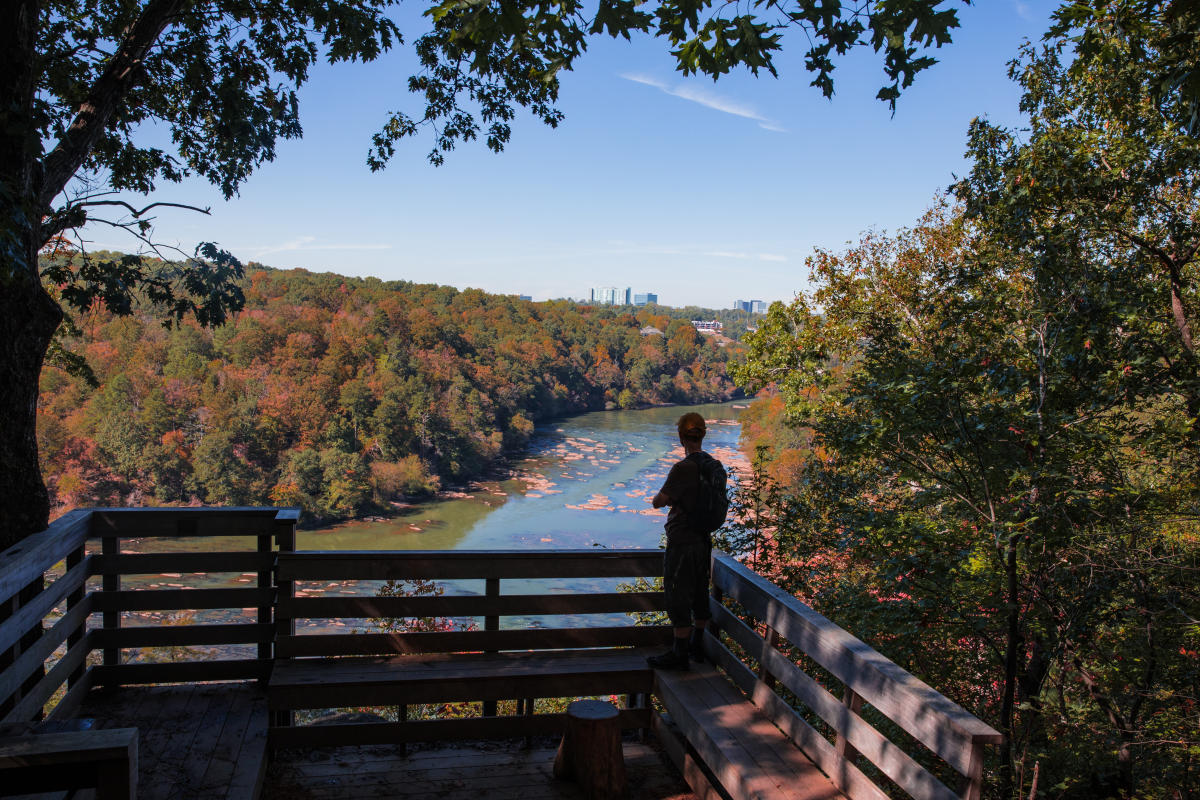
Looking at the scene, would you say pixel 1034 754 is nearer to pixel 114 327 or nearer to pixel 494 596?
pixel 494 596

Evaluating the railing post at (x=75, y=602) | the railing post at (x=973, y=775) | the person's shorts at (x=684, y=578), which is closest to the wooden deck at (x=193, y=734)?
the railing post at (x=75, y=602)

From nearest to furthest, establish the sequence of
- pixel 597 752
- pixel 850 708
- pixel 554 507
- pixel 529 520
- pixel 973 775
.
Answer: pixel 973 775 → pixel 850 708 → pixel 597 752 → pixel 529 520 → pixel 554 507

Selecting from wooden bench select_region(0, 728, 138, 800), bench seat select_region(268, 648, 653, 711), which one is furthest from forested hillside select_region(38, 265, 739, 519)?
wooden bench select_region(0, 728, 138, 800)

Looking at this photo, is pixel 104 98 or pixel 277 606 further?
pixel 104 98

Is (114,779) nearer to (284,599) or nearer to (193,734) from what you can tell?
(193,734)

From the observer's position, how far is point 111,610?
3561 mm

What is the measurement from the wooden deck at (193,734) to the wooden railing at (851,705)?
73.4 inches

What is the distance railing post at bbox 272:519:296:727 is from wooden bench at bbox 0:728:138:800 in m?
1.87

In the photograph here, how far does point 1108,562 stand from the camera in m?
5.54

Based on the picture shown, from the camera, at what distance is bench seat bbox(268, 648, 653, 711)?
10.5 ft

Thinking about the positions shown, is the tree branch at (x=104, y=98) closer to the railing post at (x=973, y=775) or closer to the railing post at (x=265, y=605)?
the railing post at (x=265, y=605)

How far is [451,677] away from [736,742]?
1.21 metres

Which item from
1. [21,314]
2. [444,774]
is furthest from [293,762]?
[21,314]

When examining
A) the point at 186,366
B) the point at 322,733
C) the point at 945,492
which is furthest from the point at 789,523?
the point at 186,366
